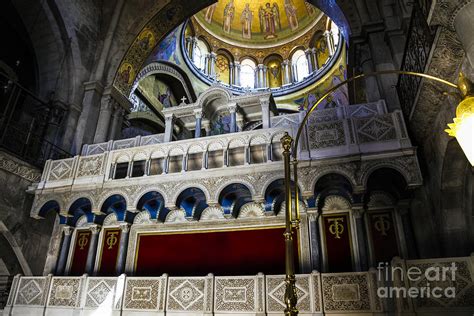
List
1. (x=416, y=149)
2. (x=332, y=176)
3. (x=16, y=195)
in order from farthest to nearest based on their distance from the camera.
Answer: (x=16, y=195) < (x=332, y=176) < (x=416, y=149)

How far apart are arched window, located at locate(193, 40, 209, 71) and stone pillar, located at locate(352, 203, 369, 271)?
1578cm

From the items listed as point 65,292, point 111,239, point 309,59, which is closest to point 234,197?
point 111,239

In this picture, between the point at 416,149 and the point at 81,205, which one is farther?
the point at 81,205

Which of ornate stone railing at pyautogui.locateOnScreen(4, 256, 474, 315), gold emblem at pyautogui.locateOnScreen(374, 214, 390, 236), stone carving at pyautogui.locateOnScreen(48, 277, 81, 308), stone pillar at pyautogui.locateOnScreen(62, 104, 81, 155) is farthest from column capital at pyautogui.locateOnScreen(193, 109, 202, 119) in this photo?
gold emblem at pyautogui.locateOnScreen(374, 214, 390, 236)

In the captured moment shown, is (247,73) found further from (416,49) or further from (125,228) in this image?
(416,49)

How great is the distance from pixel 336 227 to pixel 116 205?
6596 mm

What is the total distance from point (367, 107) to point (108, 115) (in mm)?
9479

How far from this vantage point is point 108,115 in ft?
42.8

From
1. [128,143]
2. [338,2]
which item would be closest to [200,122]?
[128,143]

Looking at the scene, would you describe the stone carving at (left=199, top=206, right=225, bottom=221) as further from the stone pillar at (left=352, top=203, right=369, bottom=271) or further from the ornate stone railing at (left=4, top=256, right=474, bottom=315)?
the stone pillar at (left=352, top=203, right=369, bottom=271)

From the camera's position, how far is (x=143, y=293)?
7.73m

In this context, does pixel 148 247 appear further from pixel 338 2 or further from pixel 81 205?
pixel 338 2

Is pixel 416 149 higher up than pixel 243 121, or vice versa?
pixel 243 121

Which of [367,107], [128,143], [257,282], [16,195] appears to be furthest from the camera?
[128,143]
